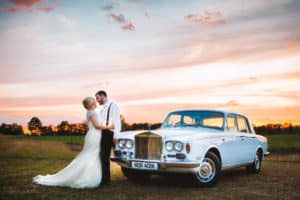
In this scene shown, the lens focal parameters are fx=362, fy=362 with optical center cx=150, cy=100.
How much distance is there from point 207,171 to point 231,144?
141 cm

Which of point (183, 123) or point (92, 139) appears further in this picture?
point (183, 123)

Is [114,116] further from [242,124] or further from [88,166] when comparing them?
[242,124]

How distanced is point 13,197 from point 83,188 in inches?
61.3

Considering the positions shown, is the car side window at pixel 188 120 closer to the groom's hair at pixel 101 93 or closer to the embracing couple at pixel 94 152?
the embracing couple at pixel 94 152

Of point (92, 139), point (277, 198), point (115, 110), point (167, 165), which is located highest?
point (115, 110)

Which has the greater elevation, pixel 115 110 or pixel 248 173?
pixel 115 110

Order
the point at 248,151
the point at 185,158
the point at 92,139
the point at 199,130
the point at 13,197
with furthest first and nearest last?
the point at 248,151, the point at 199,130, the point at 92,139, the point at 185,158, the point at 13,197

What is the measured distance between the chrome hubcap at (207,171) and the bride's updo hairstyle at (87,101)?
2947 mm

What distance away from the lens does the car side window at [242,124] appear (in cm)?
1055

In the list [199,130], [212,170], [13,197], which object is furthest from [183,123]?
[13,197]

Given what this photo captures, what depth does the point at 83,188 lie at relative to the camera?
806 cm

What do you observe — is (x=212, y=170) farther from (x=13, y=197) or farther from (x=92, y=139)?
(x=13, y=197)

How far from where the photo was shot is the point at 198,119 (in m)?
9.59

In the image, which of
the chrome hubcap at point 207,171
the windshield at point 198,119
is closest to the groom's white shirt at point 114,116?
the windshield at point 198,119
